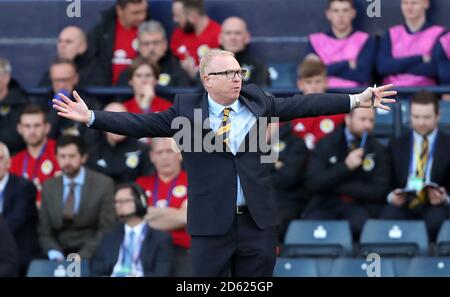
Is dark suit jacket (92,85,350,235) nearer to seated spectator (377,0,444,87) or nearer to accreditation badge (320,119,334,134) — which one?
accreditation badge (320,119,334,134)

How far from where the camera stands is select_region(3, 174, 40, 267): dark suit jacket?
1000 cm

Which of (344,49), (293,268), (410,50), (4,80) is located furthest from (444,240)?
(4,80)

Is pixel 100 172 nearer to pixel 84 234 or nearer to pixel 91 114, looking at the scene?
pixel 84 234

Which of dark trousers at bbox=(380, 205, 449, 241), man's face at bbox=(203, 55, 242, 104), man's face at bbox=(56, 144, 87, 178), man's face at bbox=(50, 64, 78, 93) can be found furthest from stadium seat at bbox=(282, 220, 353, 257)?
man's face at bbox=(203, 55, 242, 104)

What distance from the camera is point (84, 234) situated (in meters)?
9.99

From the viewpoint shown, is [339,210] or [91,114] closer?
[91,114]

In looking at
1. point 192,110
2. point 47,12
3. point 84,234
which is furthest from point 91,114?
point 47,12

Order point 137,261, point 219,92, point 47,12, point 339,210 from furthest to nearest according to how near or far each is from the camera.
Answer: point 47,12 → point 339,210 → point 137,261 → point 219,92

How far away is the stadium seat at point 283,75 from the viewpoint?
35.8 feet

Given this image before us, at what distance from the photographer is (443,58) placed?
1039cm

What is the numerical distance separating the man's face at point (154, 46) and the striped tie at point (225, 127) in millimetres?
3861

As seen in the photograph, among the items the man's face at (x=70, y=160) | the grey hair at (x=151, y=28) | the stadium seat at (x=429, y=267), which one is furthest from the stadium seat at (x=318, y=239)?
the grey hair at (x=151, y=28)

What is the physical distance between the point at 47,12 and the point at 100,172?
7.62 ft

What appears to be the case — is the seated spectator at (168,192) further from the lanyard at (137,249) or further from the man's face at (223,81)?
the man's face at (223,81)
